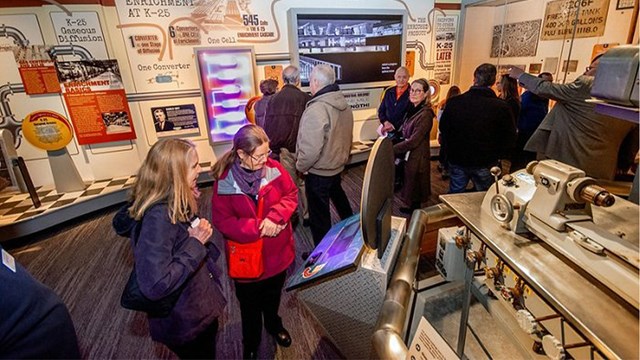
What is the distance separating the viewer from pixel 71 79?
3607mm

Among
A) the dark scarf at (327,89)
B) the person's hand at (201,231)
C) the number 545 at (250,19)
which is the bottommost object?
the person's hand at (201,231)

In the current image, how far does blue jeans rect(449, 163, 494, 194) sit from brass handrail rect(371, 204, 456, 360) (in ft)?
5.50

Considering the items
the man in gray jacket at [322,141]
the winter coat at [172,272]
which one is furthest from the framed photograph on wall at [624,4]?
the winter coat at [172,272]

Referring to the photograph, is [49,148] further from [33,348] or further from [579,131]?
[579,131]

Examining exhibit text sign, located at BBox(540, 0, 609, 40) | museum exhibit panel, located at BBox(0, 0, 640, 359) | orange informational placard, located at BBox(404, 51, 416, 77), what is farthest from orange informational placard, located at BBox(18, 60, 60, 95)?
exhibit text sign, located at BBox(540, 0, 609, 40)

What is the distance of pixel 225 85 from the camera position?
13.8 feet

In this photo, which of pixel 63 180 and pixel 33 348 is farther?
pixel 63 180

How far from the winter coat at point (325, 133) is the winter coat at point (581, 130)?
1.41 m

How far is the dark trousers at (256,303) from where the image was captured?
65.2 inches

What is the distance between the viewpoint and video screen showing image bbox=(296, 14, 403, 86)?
4.30 metres

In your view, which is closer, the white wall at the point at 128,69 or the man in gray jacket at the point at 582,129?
the man in gray jacket at the point at 582,129

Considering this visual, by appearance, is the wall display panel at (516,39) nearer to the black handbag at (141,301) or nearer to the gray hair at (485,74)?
the gray hair at (485,74)

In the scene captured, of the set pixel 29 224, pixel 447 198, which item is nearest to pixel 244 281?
pixel 447 198

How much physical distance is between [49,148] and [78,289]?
176cm
